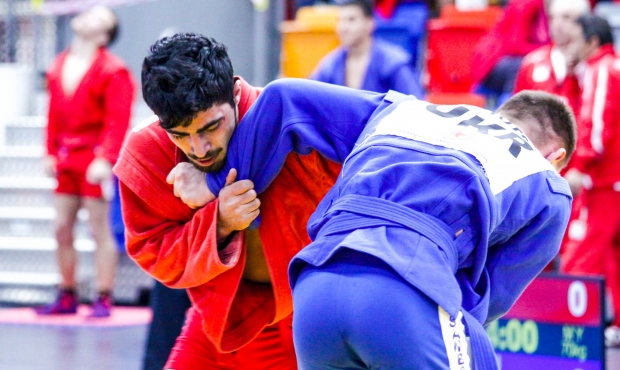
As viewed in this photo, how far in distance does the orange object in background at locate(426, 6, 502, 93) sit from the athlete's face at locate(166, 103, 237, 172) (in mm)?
4685

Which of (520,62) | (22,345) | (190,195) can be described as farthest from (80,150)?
(190,195)

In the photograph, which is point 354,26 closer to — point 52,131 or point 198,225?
point 52,131

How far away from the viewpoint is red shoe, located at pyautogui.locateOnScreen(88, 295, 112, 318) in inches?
249

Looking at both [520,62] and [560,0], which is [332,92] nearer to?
[560,0]

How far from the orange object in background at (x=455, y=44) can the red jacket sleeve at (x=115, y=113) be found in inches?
84.8

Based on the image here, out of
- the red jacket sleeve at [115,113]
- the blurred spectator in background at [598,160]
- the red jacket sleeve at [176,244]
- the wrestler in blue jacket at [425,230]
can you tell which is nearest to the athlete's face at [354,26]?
the blurred spectator in background at [598,160]

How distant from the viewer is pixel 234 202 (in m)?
2.49

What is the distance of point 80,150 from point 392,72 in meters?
2.10

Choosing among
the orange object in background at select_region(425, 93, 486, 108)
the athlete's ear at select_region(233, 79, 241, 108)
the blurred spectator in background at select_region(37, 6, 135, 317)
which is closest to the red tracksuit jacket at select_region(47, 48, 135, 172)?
the blurred spectator in background at select_region(37, 6, 135, 317)

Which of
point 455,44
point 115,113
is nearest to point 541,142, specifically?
point 115,113

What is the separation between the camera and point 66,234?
252 inches

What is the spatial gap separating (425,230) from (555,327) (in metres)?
2.05

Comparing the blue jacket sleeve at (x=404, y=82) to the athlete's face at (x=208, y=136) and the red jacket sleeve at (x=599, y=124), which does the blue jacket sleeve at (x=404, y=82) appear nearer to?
the red jacket sleeve at (x=599, y=124)

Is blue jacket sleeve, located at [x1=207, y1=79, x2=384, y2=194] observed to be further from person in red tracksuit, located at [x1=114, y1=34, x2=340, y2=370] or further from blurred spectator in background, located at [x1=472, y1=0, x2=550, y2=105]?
blurred spectator in background, located at [x1=472, y1=0, x2=550, y2=105]
